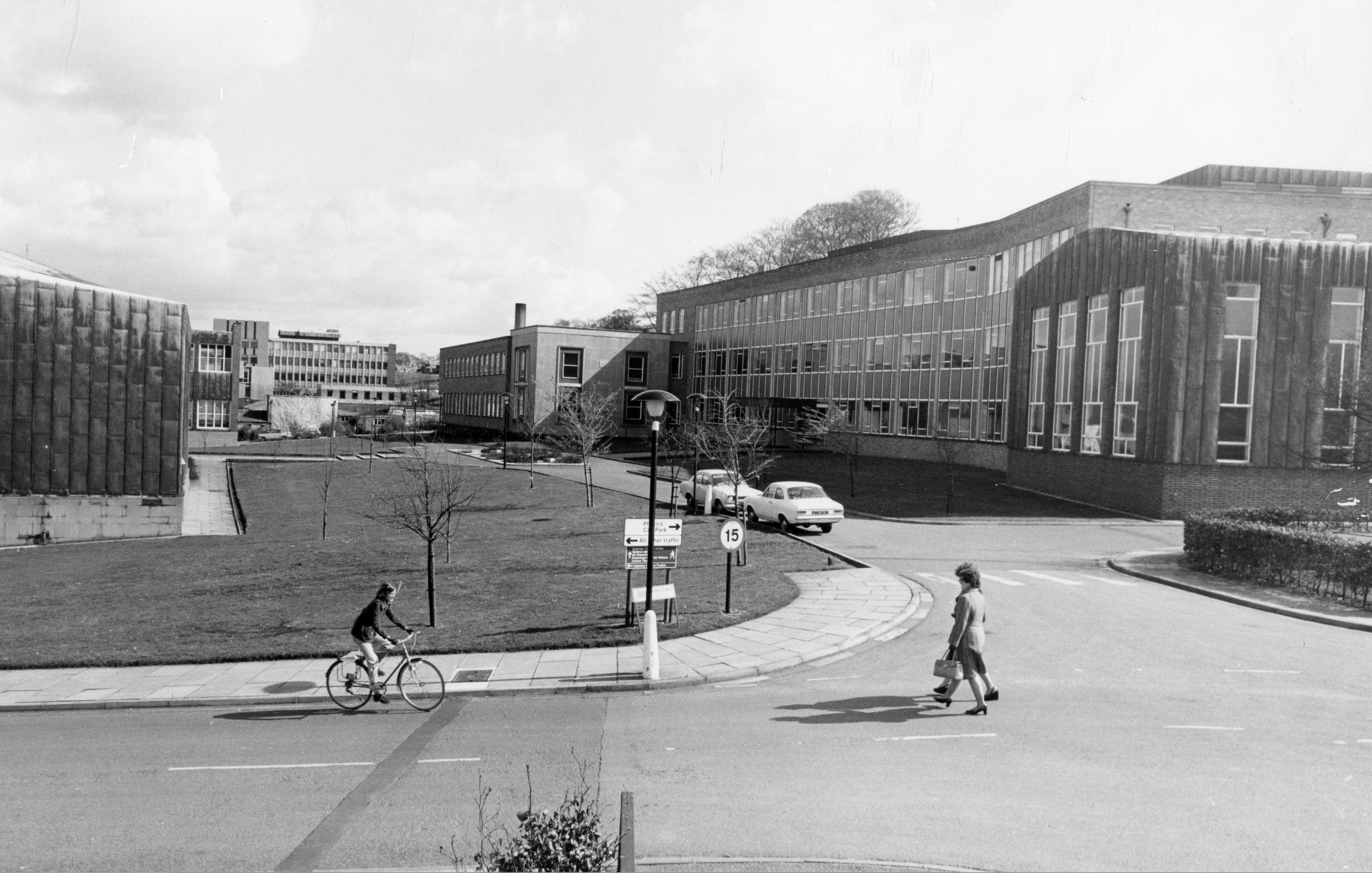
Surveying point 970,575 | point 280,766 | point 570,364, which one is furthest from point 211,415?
point 970,575

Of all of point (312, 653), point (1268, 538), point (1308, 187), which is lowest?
point (312, 653)

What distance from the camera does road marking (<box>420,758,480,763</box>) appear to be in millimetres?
10305

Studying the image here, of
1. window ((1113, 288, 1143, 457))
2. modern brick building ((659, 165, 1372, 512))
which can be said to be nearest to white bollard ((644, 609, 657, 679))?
window ((1113, 288, 1143, 457))

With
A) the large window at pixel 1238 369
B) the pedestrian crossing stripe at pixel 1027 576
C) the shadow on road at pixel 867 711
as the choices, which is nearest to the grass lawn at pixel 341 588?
the pedestrian crossing stripe at pixel 1027 576

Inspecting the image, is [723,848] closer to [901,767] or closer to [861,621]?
[901,767]

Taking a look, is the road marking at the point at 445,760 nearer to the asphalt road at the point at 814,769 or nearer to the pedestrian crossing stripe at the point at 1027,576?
the asphalt road at the point at 814,769

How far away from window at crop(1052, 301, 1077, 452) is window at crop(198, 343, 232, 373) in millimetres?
55149

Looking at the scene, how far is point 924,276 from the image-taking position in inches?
2269

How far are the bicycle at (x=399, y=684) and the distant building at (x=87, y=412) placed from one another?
2223 centimetres

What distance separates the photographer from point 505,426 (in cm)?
6319

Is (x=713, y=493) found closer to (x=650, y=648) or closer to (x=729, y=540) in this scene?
(x=729, y=540)

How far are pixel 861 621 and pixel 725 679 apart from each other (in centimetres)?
408

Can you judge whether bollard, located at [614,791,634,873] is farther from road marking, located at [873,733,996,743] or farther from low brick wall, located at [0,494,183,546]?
low brick wall, located at [0,494,183,546]

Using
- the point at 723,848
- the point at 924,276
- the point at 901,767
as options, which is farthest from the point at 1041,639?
the point at 924,276
